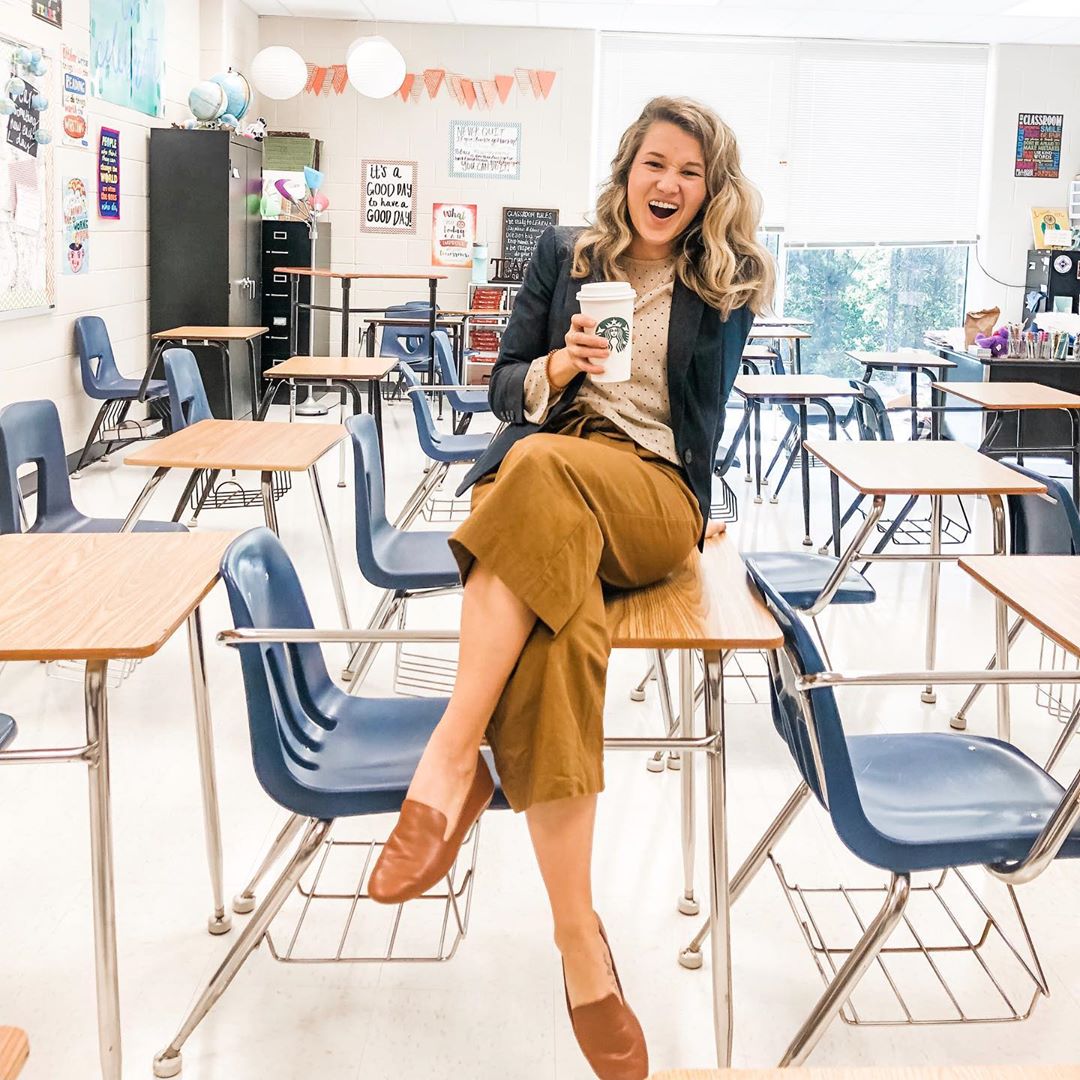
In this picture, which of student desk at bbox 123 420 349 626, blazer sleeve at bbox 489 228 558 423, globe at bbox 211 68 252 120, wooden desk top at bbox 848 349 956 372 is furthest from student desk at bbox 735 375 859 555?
globe at bbox 211 68 252 120

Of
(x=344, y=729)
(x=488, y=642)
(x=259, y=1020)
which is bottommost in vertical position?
(x=259, y=1020)

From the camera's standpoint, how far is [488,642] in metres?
1.60

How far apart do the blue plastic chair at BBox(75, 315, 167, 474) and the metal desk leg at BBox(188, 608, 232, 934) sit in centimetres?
457

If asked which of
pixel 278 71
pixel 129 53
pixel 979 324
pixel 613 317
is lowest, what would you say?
pixel 613 317

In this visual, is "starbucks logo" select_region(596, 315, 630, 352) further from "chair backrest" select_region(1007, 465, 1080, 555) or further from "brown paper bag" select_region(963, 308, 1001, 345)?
"brown paper bag" select_region(963, 308, 1001, 345)

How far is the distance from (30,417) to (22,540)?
1211 mm

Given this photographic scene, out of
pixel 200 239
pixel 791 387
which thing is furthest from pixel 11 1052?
pixel 200 239

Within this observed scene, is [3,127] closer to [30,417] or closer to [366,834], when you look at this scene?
[30,417]

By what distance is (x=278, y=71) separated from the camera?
827 cm

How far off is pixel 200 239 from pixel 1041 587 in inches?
258

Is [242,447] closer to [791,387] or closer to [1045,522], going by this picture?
[1045,522]

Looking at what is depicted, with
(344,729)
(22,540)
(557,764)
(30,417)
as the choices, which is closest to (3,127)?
(30,417)

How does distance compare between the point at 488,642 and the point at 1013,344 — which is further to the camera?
the point at 1013,344

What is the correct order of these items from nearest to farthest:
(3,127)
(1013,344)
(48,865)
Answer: (48,865) < (3,127) < (1013,344)
